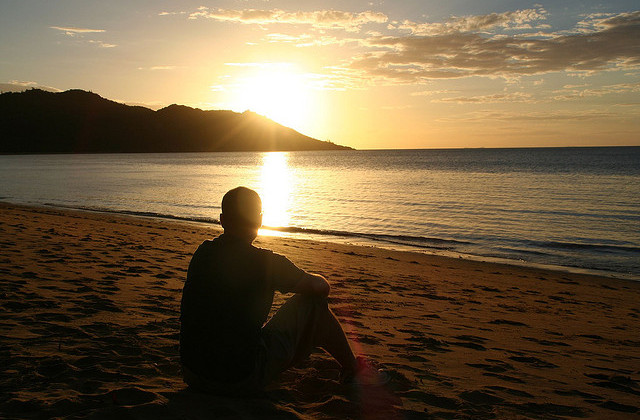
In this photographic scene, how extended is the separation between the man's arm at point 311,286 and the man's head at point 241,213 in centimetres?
47

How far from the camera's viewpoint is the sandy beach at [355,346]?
11.6ft

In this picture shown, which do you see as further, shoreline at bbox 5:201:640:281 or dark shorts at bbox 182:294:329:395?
shoreline at bbox 5:201:640:281

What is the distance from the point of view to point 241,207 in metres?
3.18

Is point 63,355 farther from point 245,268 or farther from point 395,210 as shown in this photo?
point 395,210

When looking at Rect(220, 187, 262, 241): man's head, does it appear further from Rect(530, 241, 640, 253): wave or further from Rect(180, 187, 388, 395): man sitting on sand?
Rect(530, 241, 640, 253): wave

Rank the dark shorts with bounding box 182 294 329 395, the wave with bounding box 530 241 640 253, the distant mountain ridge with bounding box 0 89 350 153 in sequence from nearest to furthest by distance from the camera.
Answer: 1. the dark shorts with bounding box 182 294 329 395
2. the wave with bounding box 530 241 640 253
3. the distant mountain ridge with bounding box 0 89 350 153

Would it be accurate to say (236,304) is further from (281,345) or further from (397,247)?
(397,247)

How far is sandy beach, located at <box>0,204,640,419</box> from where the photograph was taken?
3531 millimetres

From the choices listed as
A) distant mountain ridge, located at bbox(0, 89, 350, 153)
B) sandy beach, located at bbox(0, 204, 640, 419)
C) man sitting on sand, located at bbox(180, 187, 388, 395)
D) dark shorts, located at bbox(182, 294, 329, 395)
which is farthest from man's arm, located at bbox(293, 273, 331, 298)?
distant mountain ridge, located at bbox(0, 89, 350, 153)

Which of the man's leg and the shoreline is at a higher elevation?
the man's leg

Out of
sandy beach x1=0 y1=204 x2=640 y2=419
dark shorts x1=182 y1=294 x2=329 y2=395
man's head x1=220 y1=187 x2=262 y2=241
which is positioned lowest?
sandy beach x1=0 y1=204 x2=640 y2=419

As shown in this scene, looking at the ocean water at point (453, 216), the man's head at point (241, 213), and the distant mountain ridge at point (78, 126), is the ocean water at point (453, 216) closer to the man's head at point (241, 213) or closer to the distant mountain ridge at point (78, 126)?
the man's head at point (241, 213)

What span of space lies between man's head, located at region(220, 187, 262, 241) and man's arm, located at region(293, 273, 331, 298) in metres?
0.47

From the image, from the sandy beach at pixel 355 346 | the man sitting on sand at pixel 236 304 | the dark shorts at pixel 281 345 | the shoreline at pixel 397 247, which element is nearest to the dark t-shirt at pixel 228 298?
the man sitting on sand at pixel 236 304
